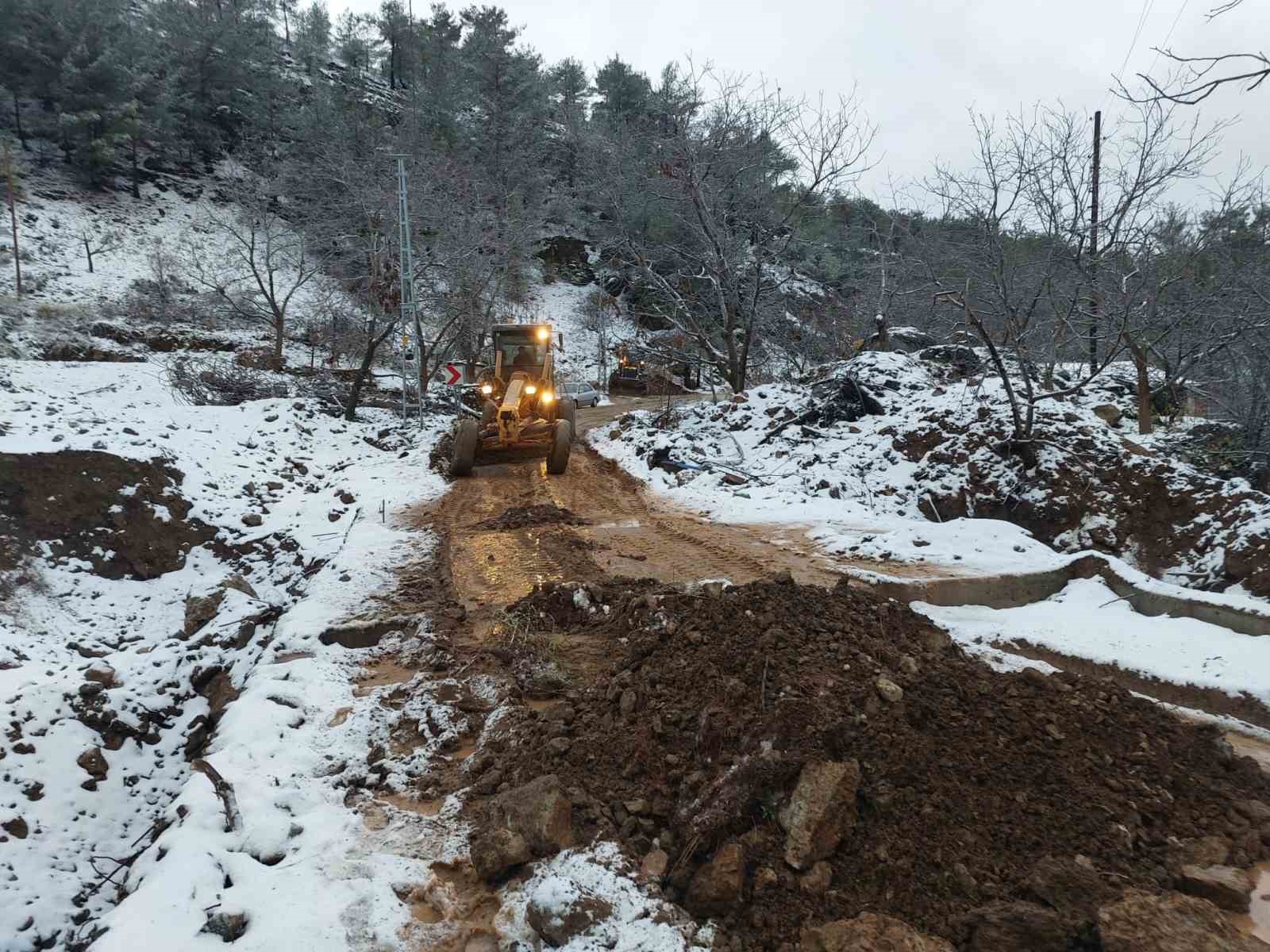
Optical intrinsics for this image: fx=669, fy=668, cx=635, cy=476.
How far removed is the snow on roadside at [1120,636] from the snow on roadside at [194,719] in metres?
4.56

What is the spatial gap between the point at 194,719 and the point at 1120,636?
7.31 metres

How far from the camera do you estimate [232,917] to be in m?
2.61

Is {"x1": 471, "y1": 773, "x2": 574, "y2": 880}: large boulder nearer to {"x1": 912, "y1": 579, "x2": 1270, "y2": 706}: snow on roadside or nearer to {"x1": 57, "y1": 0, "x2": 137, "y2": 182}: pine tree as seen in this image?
{"x1": 912, "y1": 579, "x2": 1270, "y2": 706}: snow on roadside

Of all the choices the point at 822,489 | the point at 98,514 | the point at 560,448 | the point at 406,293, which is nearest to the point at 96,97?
the point at 406,293

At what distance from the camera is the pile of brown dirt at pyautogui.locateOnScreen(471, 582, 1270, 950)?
2.54m

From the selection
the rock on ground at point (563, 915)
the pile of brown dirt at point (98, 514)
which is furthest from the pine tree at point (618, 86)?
the rock on ground at point (563, 915)

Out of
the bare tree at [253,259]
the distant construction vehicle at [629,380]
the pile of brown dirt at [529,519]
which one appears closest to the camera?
the pile of brown dirt at [529,519]

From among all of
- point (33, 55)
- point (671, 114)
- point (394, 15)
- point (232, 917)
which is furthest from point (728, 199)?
point (394, 15)

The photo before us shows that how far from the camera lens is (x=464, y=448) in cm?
1141

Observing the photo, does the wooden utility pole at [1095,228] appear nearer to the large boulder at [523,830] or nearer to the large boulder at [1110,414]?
the large boulder at [1110,414]

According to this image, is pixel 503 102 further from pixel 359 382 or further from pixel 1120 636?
pixel 1120 636

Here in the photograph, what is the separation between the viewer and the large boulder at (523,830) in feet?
9.32

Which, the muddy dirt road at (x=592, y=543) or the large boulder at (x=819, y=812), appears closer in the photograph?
the large boulder at (x=819, y=812)

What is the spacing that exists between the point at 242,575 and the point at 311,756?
532 centimetres
